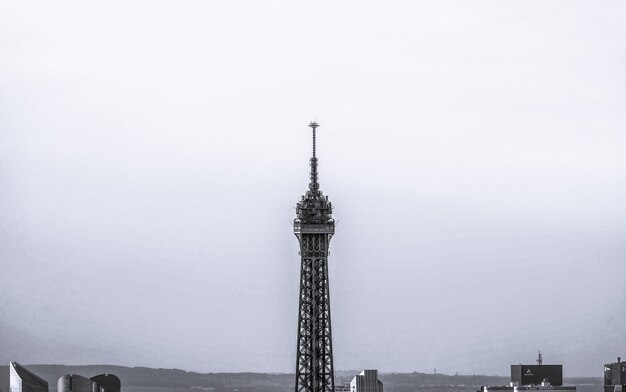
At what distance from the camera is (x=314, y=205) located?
153125 mm

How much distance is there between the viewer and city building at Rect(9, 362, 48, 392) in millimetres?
158750

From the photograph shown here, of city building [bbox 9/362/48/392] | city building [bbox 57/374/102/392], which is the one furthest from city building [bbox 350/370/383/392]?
city building [bbox 9/362/48/392]

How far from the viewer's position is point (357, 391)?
194 metres

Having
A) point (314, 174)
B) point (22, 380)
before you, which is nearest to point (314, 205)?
point (314, 174)

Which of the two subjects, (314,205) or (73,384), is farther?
(73,384)

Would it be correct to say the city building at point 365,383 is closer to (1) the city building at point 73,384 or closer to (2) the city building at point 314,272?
(1) the city building at point 73,384

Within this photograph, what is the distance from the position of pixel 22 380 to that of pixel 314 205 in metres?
30.7

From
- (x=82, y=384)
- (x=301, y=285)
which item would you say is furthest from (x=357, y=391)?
(x=301, y=285)

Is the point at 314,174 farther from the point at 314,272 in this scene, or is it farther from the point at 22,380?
the point at 22,380

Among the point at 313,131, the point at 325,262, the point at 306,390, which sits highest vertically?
the point at 313,131

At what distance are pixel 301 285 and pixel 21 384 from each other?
2707cm

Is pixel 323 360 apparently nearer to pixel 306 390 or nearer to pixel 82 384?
pixel 306 390

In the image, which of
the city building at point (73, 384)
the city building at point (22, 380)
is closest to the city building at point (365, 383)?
the city building at point (73, 384)

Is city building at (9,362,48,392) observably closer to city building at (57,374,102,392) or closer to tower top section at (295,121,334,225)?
city building at (57,374,102,392)
